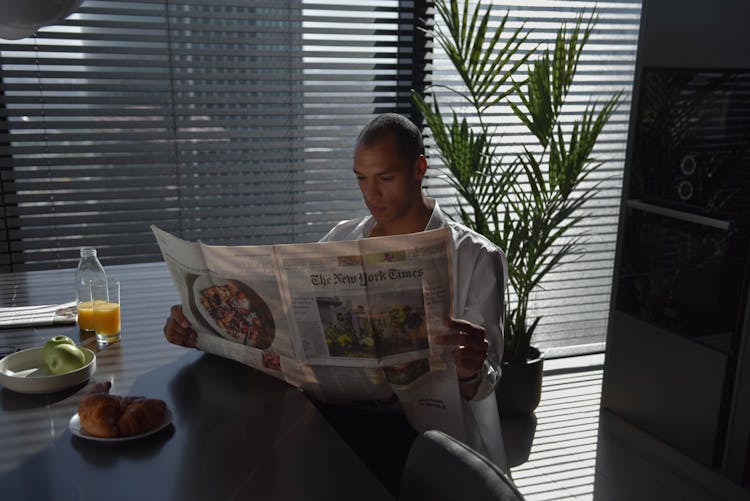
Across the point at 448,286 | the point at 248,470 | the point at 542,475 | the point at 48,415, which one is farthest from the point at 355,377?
the point at 542,475

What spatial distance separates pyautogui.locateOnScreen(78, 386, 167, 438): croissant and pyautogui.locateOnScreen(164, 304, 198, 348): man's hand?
0.36 metres

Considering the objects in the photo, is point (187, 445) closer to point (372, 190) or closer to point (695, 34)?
point (372, 190)

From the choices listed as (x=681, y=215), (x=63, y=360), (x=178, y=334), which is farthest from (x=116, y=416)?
(x=681, y=215)

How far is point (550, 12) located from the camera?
3309 mm

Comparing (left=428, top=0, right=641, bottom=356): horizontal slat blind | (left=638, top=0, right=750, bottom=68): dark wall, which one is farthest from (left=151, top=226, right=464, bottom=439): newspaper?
(left=428, top=0, right=641, bottom=356): horizontal slat blind

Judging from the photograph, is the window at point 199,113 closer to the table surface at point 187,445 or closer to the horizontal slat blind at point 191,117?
the horizontal slat blind at point 191,117

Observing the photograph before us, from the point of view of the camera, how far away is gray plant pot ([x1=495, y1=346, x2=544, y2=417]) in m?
2.95

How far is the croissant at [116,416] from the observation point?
1118 millimetres

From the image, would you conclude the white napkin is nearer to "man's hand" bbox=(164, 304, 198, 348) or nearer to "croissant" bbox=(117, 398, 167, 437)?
"man's hand" bbox=(164, 304, 198, 348)

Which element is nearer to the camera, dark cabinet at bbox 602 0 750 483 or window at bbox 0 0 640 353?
dark cabinet at bbox 602 0 750 483

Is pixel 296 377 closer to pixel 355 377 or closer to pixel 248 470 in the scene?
pixel 355 377

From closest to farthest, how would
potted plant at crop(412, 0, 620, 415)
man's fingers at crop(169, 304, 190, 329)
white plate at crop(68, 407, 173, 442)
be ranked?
white plate at crop(68, 407, 173, 442), man's fingers at crop(169, 304, 190, 329), potted plant at crop(412, 0, 620, 415)

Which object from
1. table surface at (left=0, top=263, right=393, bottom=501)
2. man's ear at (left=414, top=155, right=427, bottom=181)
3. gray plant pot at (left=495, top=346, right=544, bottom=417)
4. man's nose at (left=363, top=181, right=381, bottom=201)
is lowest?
gray plant pot at (left=495, top=346, right=544, bottom=417)

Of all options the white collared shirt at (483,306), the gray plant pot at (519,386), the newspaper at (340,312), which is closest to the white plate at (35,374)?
the newspaper at (340,312)
